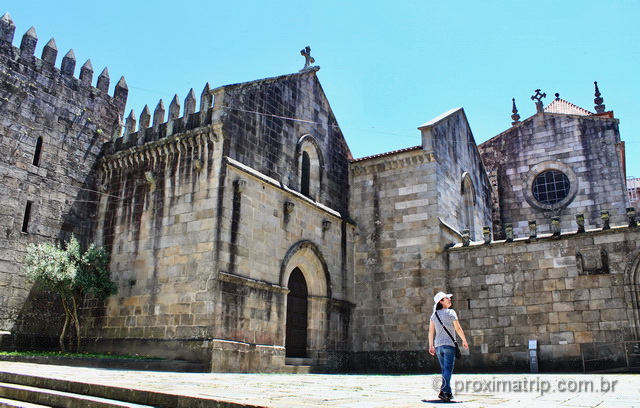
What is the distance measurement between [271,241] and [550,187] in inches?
708

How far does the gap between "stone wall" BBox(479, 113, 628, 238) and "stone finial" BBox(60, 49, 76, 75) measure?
21228 millimetres

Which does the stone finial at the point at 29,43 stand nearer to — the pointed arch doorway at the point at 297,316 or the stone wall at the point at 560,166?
the pointed arch doorway at the point at 297,316

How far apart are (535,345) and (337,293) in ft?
22.5

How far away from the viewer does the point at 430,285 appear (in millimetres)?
19859

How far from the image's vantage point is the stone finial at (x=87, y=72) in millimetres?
19984

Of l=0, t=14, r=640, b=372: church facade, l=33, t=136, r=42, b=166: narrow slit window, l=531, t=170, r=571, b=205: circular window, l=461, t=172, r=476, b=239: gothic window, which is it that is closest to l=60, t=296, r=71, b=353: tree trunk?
l=0, t=14, r=640, b=372: church facade

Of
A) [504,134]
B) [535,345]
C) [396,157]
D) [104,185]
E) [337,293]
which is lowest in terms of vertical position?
[535,345]

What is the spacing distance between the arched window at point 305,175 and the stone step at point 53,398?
12494 millimetres

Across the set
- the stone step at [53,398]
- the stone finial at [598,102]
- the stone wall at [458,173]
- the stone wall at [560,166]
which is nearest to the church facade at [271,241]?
the stone wall at [458,173]

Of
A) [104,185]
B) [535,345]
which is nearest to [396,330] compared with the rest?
[535,345]

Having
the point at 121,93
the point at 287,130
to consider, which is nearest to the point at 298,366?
the point at 287,130

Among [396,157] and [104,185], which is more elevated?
[396,157]

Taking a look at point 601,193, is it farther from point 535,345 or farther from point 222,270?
point 222,270

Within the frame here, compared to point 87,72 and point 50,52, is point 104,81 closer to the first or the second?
point 87,72
